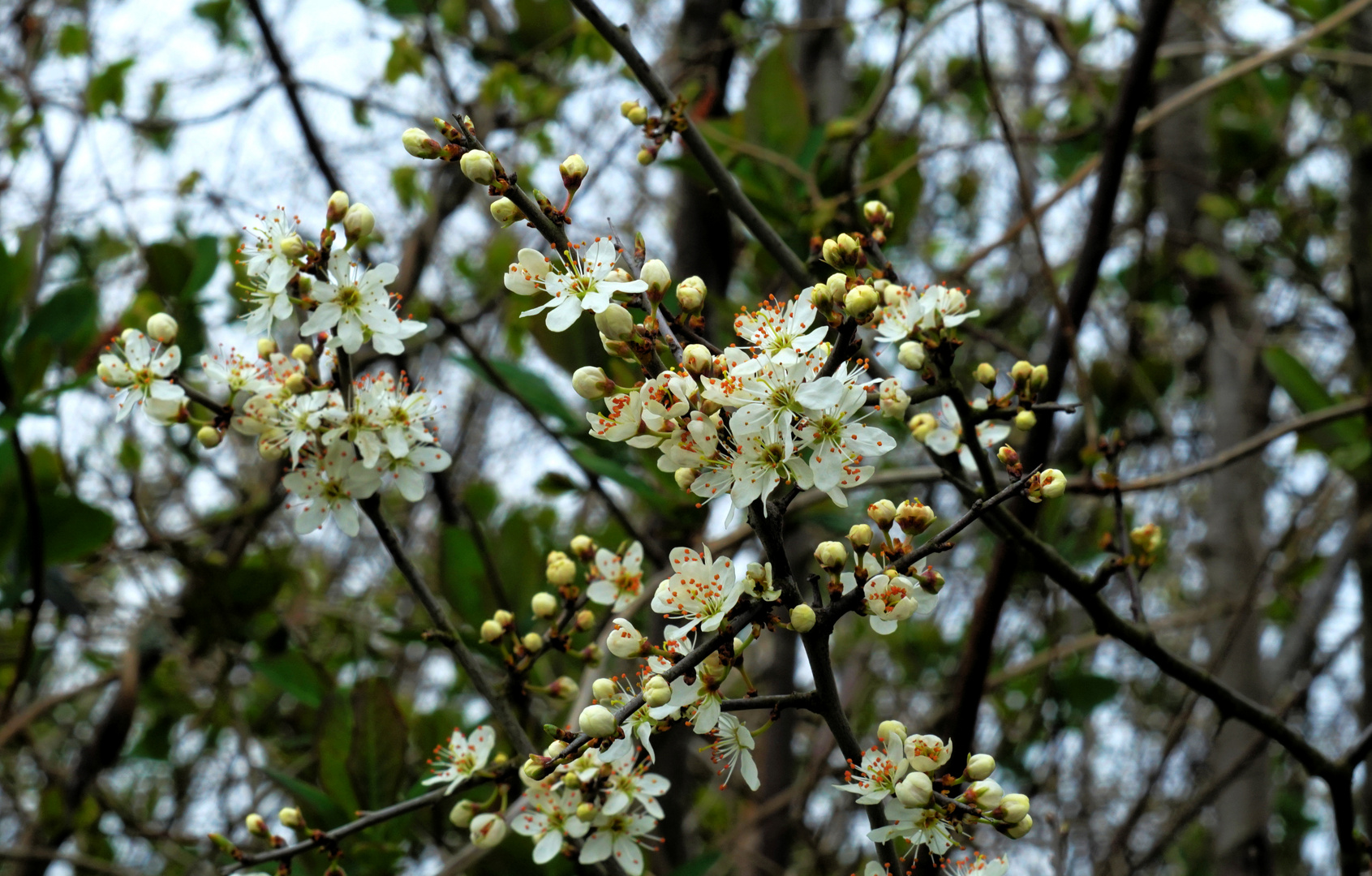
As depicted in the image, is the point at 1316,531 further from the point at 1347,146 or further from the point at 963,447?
the point at 963,447

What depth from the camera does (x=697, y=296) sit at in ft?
3.51

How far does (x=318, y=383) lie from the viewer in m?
1.31

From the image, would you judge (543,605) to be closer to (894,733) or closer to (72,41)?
(894,733)

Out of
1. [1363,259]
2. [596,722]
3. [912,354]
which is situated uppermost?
[1363,259]

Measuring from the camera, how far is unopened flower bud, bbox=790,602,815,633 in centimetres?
93

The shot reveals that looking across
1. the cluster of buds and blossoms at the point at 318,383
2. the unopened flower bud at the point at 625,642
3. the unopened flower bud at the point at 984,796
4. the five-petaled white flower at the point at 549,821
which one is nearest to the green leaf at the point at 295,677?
the cluster of buds and blossoms at the point at 318,383

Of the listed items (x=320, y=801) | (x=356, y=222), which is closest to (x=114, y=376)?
(x=356, y=222)

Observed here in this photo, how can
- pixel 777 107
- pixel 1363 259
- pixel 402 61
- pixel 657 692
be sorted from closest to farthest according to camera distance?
pixel 657 692
pixel 777 107
pixel 1363 259
pixel 402 61

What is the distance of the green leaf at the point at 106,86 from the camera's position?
126 inches

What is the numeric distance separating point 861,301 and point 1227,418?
7.67 ft

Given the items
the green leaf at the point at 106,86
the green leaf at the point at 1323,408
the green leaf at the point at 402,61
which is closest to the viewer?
the green leaf at the point at 1323,408

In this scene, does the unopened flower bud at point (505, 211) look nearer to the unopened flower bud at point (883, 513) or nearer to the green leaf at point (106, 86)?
the unopened flower bud at point (883, 513)

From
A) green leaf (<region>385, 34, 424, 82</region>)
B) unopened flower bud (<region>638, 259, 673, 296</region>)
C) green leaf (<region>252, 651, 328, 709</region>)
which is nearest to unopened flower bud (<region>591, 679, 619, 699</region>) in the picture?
unopened flower bud (<region>638, 259, 673, 296</region>)

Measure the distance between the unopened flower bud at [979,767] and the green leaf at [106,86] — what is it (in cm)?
325
